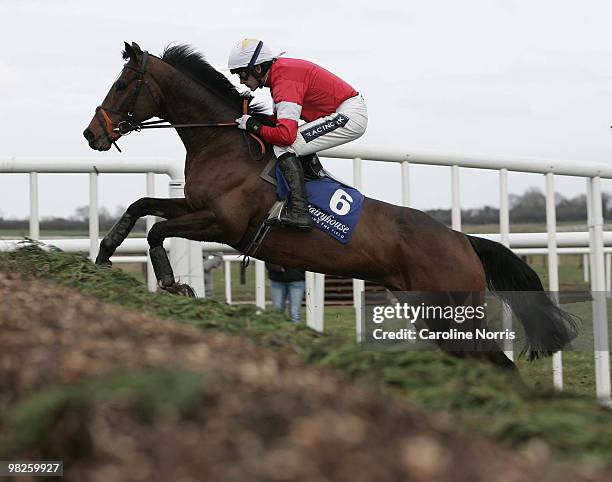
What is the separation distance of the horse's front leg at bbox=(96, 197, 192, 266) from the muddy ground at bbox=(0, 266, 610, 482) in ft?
13.8

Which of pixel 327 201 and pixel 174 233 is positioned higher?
pixel 327 201

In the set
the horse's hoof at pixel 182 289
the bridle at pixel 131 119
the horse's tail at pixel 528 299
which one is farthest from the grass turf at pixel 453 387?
the bridle at pixel 131 119

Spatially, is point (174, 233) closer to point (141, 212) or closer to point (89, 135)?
point (141, 212)

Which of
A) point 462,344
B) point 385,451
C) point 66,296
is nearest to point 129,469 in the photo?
point 385,451

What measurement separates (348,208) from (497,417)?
14.3 feet

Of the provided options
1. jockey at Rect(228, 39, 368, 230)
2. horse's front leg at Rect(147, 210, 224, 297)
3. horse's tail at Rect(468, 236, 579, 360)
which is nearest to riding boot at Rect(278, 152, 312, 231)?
jockey at Rect(228, 39, 368, 230)

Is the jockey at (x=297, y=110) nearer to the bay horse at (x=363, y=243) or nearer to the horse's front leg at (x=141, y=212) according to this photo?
the bay horse at (x=363, y=243)

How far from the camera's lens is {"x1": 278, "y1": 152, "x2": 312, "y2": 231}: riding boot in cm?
577

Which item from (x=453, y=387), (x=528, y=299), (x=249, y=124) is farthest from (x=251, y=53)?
(x=453, y=387)

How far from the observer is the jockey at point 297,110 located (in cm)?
581

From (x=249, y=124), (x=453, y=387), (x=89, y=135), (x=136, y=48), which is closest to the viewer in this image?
(x=453, y=387)

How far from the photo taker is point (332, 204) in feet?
19.2

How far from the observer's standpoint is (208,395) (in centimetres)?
129

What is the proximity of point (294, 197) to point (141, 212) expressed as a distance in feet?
3.01
